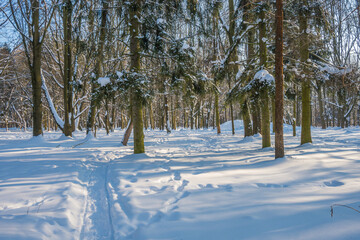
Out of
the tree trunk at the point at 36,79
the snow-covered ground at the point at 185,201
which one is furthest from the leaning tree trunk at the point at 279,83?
the tree trunk at the point at 36,79

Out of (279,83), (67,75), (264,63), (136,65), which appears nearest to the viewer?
(279,83)

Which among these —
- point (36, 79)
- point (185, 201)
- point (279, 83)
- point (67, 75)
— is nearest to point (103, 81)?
point (185, 201)

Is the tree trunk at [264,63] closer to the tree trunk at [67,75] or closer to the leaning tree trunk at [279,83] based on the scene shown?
the leaning tree trunk at [279,83]

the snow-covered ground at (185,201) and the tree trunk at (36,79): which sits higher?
the tree trunk at (36,79)

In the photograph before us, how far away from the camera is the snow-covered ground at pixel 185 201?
97.3 inches

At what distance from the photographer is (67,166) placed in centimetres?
583

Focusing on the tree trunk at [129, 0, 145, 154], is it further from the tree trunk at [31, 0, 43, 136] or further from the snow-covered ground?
the tree trunk at [31, 0, 43, 136]

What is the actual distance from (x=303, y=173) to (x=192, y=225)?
11.0ft

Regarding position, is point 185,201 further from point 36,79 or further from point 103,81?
point 36,79

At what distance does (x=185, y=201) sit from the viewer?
3357mm

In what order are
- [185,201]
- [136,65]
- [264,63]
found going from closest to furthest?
[185,201], [136,65], [264,63]

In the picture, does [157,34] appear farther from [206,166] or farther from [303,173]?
[303,173]

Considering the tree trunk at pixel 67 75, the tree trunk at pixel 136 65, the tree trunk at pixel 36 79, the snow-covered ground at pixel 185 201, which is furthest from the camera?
the tree trunk at pixel 67 75

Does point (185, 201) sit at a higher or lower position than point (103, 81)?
lower
